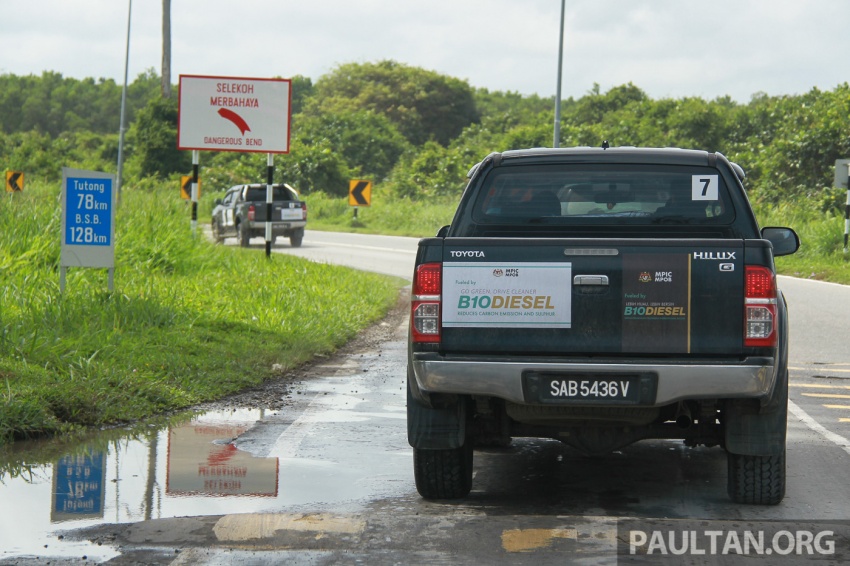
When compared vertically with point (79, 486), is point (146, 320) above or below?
above

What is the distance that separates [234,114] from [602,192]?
15343mm

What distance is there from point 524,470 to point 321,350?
5.80 meters

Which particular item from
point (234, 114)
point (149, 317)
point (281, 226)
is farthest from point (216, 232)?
point (149, 317)

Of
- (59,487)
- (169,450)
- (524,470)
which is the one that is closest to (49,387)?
(169,450)

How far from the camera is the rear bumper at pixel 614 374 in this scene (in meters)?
5.64

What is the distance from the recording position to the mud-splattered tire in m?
6.17

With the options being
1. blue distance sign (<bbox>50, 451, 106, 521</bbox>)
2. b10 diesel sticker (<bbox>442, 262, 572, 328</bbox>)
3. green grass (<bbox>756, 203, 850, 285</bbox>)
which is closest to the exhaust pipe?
b10 diesel sticker (<bbox>442, 262, 572, 328</bbox>)

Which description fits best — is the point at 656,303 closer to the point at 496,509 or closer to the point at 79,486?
the point at 496,509

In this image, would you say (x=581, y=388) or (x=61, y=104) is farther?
(x=61, y=104)

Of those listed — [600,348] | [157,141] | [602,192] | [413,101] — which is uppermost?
[413,101]

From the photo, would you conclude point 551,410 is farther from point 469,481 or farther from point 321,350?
point 321,350

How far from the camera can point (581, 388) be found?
5.81 meters

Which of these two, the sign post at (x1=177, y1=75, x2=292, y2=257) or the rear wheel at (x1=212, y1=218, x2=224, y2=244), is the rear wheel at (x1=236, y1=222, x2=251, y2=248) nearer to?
the rear wheel at (x1=212, y1=218, x2=224, y2=244)

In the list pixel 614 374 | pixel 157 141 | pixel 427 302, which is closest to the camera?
pixel 614 374
